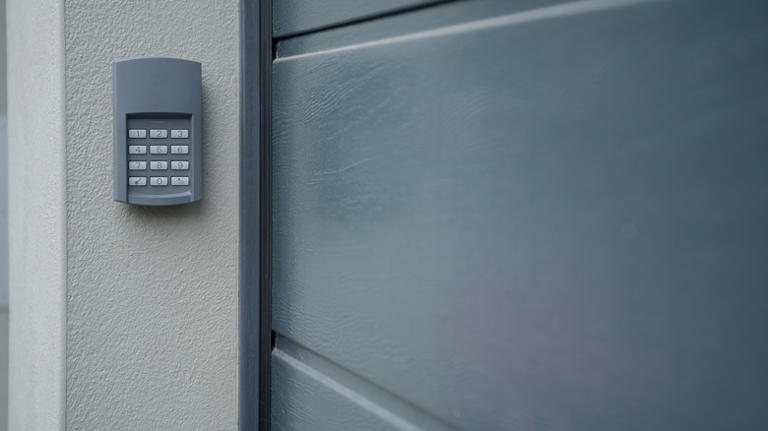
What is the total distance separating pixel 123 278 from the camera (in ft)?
3.29

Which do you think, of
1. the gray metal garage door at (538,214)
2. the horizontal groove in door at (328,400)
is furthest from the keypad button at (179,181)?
the horizontal groove in door at (328,400)

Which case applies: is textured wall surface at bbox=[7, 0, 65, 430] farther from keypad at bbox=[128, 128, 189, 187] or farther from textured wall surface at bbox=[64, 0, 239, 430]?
keypad at bbox=[128, 128, 189, 187]

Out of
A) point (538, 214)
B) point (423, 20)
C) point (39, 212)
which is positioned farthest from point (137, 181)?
point (538, 214)

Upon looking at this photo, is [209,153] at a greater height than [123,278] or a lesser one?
greater

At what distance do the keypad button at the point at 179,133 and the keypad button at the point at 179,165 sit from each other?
4 centimetres

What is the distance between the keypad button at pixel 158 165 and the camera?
964mm

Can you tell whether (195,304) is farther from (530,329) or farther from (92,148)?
(530,329)

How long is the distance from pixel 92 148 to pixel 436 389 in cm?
75

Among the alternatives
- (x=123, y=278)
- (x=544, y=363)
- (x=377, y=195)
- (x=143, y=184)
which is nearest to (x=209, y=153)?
(x=143, y=184)

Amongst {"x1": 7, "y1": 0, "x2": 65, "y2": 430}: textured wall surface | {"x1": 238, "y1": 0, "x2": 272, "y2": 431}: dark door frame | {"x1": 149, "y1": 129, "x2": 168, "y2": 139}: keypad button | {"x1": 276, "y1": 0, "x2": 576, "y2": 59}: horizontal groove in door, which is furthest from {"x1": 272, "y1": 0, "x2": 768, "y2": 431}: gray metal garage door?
{"x1": 7, "y1": 0, "x2": 65, "y2": 430}: textured wall surface

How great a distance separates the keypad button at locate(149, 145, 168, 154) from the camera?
961 mm

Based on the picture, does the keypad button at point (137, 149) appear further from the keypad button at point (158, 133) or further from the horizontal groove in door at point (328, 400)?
the horizontal groove in door at point (328, 400)

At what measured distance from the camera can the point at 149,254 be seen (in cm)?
102

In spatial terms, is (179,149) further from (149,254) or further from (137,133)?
(149,254)
